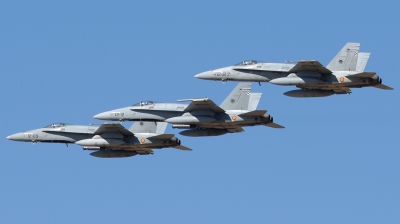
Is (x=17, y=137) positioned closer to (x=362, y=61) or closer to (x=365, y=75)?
(x=362, y=61)

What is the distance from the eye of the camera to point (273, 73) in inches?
3423

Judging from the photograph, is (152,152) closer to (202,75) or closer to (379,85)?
(202,75)

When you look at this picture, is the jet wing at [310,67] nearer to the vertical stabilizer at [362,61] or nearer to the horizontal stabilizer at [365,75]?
the horizontal stabilizer at [365,75]

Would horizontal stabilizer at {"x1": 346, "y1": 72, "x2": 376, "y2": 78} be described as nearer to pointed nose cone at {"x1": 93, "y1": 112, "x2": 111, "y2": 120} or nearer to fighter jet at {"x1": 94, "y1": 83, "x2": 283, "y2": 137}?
fighter jet at {"x1": 94, "y1": 83, "x2": 283, "y2": 137}

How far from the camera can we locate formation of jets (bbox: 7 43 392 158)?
8362 centimetres

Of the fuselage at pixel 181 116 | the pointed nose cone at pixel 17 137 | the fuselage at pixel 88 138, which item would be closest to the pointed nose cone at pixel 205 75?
the fuselage at pixel 181 116

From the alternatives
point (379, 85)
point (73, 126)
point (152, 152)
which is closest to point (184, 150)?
point (152, 152)

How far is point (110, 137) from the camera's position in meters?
86.2

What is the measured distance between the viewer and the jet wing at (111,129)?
85.4m

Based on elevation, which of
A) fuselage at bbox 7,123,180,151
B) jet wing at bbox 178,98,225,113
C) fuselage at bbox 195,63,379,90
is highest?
fuselage at bbox 195,63,379,90

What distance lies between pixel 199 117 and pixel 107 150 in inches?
359

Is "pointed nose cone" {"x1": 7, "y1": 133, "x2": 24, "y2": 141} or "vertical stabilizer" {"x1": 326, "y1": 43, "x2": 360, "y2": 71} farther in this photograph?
"pointed nose cone" {"x1": 7, "y1": 133, "x2": 24, "y2": 141}

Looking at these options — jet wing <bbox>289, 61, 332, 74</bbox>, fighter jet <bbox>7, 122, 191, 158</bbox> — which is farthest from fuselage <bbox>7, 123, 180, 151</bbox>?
jet wing <bbox>289, 61, 332, 74</bbox>

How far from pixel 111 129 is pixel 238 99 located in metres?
9.99
